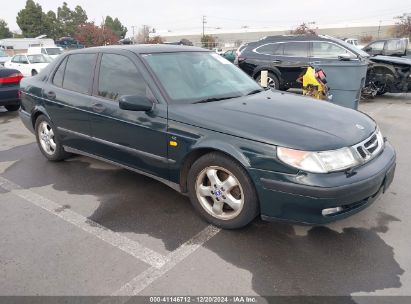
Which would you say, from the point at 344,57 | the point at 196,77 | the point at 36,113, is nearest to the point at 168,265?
the point at 196,77

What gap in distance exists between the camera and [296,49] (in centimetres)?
955

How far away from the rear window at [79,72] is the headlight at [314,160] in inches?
97.2

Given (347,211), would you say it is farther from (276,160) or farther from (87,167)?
(87,167)

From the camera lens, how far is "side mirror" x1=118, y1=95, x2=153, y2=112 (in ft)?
10.8

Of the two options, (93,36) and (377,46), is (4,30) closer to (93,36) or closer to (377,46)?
(93,36)

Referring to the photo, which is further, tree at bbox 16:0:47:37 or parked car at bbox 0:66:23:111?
tree at bbox 16:0:47:37

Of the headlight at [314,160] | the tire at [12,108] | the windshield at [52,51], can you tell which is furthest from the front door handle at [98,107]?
the windshield at [52,51]

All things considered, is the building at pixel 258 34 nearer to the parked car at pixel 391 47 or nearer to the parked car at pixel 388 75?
the parked car at pixel 391 47

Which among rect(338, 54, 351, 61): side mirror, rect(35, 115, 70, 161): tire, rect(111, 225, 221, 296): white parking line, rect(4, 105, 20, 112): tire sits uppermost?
rect(338, 54, 351, 61): side mirror

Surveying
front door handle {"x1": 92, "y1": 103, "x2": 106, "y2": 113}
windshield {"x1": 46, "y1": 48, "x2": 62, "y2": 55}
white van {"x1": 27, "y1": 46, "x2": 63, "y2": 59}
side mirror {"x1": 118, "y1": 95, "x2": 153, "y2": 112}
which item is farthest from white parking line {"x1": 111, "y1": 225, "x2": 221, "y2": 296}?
windshield {"x1": 46, "y1": 48, "x2": 62, "y2": 55}

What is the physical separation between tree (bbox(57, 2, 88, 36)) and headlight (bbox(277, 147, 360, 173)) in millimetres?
69812

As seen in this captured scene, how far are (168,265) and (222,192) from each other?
2.51 ft

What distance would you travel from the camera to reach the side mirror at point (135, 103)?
10.8ft

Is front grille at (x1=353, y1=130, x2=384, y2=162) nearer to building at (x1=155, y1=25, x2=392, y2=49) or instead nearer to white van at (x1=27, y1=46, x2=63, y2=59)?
white van at (x1=27, y1=46, x2=63, y2=59)
